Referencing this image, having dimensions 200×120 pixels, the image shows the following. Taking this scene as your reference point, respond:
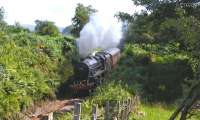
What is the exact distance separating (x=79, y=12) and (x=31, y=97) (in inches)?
1080

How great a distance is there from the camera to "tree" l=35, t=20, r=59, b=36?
150ft

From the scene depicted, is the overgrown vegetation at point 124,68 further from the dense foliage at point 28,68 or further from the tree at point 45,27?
the tree at point 45,27

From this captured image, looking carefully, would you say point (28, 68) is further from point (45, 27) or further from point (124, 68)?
point (45, 27)

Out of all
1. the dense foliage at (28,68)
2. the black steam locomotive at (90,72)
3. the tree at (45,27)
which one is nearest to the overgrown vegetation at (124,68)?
the dense foliage at (28,68)

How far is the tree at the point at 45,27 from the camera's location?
4582 cm

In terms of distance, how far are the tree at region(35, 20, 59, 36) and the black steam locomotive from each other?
12.2 meters

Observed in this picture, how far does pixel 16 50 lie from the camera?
2669 centimetres

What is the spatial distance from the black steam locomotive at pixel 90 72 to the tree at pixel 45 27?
12.2 metres

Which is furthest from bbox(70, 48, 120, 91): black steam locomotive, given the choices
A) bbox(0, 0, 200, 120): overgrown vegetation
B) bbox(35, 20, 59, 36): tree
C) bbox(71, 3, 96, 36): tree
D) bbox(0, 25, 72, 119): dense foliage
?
bbox(71, 3, 96, 36): tree

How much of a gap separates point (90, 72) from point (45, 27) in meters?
17.7

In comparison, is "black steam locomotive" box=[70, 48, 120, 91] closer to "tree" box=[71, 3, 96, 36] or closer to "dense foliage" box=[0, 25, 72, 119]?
"dense foliage" box=[0, 25, 72, 119]

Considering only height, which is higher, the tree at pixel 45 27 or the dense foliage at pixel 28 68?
the tree at pixel 45 27

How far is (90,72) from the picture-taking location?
1200 inches

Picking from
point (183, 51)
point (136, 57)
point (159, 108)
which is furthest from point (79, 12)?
point (183, 51)
